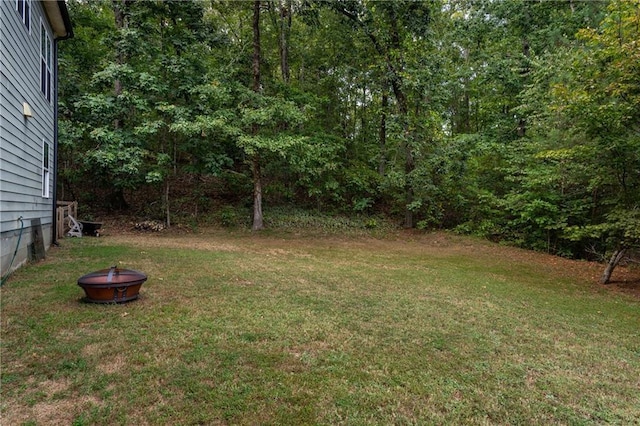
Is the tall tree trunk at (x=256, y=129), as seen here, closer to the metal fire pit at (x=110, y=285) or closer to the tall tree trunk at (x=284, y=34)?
the tall tree trunk at (x=284, y=34)

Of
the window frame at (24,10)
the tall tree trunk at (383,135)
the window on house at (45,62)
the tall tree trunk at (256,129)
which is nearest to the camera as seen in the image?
the window frame at (24,10)

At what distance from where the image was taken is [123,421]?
2215 millimetres

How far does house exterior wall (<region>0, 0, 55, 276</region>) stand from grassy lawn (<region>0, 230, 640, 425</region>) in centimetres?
80

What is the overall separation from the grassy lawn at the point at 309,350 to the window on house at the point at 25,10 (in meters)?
4.22

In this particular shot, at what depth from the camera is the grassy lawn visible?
245 centimetres

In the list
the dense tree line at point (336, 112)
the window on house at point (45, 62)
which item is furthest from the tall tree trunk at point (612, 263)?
the window on house at point (45, 62)

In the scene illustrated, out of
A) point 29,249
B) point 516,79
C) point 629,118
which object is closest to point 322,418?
point 29,249

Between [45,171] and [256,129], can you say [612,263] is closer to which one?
[256,129]

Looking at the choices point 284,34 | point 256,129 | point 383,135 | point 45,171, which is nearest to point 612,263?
point 383,135

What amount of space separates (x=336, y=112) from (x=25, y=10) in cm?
1301

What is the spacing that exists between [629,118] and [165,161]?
39.7 ft

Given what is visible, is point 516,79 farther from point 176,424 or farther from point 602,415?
point 176,424

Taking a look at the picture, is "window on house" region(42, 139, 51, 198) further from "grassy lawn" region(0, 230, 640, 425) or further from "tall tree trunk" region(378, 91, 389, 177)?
"tall tree trunk" region(378, 91, 389, 177)

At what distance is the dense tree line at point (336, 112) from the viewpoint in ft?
36.1
